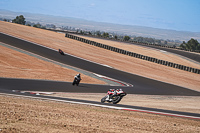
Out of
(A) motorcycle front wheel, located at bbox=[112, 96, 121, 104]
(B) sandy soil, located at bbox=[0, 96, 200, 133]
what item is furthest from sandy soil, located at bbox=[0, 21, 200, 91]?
(B) sandy soil, located at bbox=[0, 96, 200, 133]

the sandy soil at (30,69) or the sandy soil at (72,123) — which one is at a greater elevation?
the sandy soil at (72,123)

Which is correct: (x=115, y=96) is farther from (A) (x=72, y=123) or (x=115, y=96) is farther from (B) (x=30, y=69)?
(B) (x=30, y=69)

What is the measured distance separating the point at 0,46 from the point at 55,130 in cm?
3377

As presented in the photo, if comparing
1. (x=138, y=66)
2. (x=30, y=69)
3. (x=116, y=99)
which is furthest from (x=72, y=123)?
(x=138, y=66)

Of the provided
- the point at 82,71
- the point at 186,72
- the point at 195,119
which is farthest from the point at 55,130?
the point at 186,72

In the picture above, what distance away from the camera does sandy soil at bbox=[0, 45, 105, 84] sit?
82.7 feet

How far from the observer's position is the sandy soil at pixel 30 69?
25.2 m

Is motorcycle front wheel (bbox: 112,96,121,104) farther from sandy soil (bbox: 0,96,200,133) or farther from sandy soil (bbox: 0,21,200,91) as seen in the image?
sandy soil (bbox: 0,21,200,91)

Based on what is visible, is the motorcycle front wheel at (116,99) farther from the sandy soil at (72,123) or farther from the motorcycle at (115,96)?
the sandy soil at (72,123)

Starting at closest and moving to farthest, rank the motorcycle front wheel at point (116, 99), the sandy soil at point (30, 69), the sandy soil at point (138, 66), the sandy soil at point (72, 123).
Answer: the sandy soil at point (72, 123)
the motorcycle front wheel at point (116, 99)
the sandy soil at point (30, 69)
the sandy soil at point (138, 66)

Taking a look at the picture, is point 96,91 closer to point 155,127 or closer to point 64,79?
point 64,79

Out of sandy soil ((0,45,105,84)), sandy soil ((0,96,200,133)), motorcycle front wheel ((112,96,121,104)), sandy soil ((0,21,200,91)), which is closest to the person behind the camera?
sandy soil ((0,96,200,133))

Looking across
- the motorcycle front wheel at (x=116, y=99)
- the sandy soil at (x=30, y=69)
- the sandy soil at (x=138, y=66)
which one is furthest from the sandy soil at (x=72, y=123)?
the sandy soil at (x=138, y=66)

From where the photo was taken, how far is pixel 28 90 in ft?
60.3
